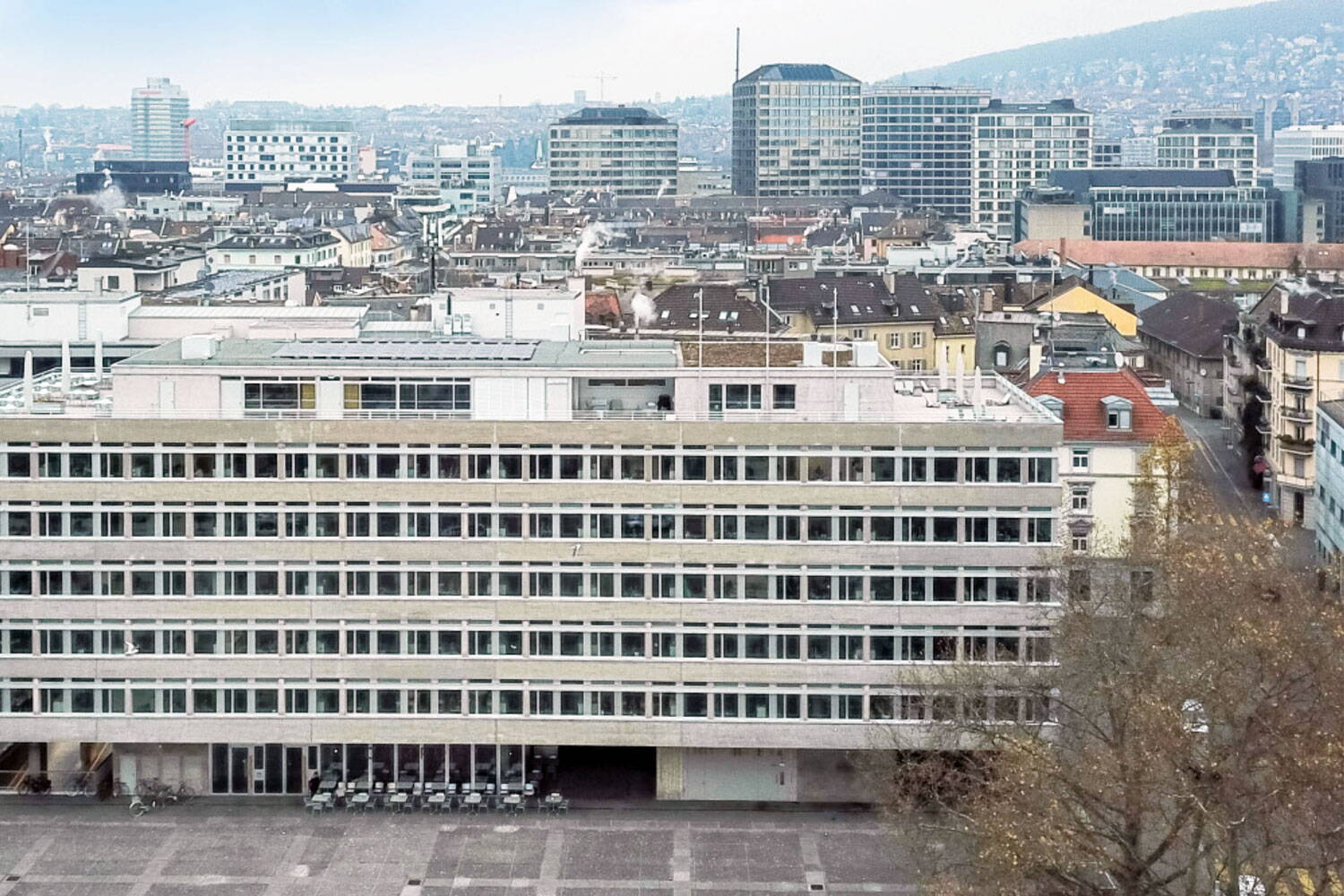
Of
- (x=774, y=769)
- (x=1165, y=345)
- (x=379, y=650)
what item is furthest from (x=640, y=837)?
(x=1165, y=345)

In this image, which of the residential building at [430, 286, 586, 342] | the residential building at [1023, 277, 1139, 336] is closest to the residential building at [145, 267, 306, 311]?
the residential building at [430, 286, 586, 342]

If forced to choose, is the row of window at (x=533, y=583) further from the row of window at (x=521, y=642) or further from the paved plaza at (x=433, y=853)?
the paved plaza at (x=433, y=853)

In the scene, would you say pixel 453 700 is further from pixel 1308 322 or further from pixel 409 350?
pixel 1308 322

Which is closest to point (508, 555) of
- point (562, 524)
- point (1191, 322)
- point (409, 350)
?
point (562, 524)

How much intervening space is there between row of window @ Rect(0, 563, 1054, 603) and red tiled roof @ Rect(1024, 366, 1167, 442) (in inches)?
797

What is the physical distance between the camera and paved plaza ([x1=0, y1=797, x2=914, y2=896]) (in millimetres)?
61844

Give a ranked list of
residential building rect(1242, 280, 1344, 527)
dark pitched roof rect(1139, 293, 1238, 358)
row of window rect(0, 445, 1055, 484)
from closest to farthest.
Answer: row of window rect(0, 445, 1055, 484), residential building rect(1242, 280, 1344, 527), dark pitched roof rect(1139, 293, 1238, 358)

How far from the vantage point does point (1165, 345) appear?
148625 mm

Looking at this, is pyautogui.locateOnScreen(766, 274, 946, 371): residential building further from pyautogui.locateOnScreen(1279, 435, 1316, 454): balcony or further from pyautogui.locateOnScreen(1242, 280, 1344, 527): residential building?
pyautogui.locateOnScreen(1279, 435, 1316, 454): balcony

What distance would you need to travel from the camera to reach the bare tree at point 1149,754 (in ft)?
161

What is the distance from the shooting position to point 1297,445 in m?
106

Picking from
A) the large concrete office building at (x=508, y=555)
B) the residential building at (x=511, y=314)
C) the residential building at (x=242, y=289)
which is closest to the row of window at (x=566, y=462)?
the large concrete office building at (x=508, y=555)

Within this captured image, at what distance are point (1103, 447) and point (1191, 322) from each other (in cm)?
6487

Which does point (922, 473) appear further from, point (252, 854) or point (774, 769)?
point (252, 854)
